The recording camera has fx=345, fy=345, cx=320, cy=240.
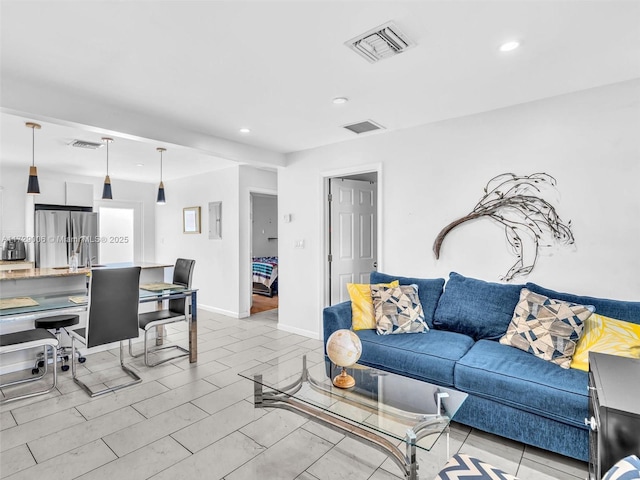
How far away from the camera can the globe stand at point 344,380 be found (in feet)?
7.10

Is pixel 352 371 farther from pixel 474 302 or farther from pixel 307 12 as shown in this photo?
pixel 307 12

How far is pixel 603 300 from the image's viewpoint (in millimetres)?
2465

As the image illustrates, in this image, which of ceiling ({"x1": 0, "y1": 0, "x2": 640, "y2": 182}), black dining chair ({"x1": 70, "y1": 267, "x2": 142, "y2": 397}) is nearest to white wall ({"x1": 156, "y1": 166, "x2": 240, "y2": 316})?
ceiling ({"x1": 0, "y1": 0, "x2": 640, "y2": 182})

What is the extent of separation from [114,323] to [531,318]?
344cm

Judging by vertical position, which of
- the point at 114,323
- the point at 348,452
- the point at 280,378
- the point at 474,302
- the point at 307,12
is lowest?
the point at 348,452

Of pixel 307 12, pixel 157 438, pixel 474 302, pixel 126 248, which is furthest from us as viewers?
pixel 126 248

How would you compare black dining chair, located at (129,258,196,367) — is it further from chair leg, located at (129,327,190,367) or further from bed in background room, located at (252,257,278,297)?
bed in background room, located at (252,257,278,297)

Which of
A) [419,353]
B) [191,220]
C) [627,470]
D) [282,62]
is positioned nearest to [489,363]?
[419,353]

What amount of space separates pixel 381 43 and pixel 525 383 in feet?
7.33

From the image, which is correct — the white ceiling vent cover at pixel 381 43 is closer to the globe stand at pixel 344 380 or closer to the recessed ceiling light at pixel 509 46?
the recessed ceiling light at pixel 509 46

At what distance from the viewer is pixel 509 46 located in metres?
2.08

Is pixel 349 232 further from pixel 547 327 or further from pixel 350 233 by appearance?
pixel 547 327

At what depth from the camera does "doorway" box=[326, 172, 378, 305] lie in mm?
4543

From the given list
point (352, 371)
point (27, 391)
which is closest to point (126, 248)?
point (27, 391)
